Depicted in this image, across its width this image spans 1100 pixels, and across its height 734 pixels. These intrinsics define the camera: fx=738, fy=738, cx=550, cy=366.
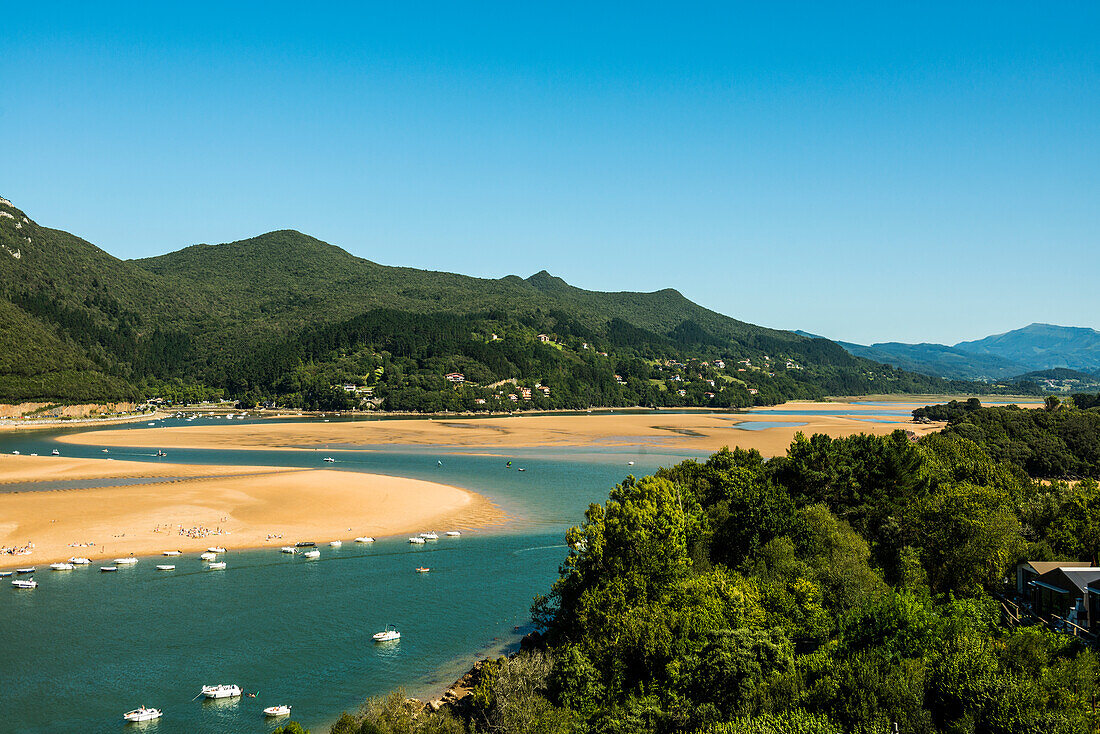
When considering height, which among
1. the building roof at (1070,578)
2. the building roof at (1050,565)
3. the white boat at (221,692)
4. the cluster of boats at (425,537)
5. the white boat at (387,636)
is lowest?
the white boat at (387,636)

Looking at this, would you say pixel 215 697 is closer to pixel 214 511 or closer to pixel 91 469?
pixel 214 511

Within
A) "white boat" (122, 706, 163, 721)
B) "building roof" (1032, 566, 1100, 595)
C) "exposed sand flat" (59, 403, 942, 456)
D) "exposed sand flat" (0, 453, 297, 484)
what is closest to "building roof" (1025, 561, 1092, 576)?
"building roof" (1032, 566, 1100, 595)

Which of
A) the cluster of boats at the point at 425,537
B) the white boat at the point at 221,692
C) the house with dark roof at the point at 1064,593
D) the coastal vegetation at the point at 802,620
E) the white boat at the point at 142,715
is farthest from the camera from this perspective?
the cluster of boats at the point at 425,537

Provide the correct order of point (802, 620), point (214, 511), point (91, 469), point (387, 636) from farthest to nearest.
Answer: point (91, 469) → point (214, 511) → point (387, 636) → point (802, 620)

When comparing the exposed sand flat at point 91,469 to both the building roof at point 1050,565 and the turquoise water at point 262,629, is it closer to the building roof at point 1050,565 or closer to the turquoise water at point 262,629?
the turquoise water at point 262,629

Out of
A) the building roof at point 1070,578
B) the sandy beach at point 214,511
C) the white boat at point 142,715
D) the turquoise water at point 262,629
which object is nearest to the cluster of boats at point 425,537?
the turquoise water at point 262,629

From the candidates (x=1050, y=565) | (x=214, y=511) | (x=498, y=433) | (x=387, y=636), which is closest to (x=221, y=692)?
(x=387, y=636)
